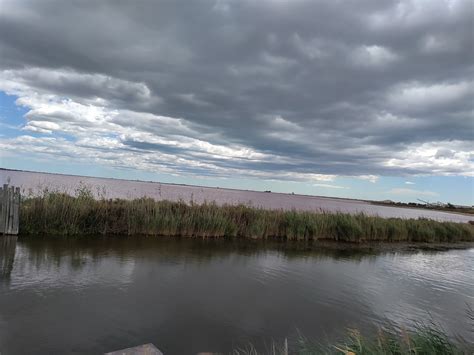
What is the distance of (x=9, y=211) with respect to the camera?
1087cm

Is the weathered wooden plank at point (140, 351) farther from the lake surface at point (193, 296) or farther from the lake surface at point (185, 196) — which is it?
the lake surface at point (185, 196)

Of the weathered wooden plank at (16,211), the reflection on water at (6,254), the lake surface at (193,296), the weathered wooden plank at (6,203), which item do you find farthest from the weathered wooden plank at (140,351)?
the weathered wooden plank at (6,203)

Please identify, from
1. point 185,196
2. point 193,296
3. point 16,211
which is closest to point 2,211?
point 16,211

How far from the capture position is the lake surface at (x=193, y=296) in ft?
16.1

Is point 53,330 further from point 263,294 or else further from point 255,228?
point 255,228

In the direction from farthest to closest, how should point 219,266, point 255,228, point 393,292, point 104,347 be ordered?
point 255,228 < point 219,266 < point 393,292 < point 104,347

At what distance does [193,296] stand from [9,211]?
7957mm

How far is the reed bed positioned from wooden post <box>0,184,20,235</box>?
2.04 ft

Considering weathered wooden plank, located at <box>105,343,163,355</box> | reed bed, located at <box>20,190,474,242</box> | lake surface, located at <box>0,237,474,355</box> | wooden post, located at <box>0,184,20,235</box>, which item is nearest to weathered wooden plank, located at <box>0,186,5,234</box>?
wooden post, located at <box>0,184,20,235</box>

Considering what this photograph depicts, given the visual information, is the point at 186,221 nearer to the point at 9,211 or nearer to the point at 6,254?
the point at 9,211

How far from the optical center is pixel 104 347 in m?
4.41

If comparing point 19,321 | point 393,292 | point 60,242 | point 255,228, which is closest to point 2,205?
point 60,242

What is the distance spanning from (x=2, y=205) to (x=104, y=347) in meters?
8.90

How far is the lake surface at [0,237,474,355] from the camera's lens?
4898 mm
